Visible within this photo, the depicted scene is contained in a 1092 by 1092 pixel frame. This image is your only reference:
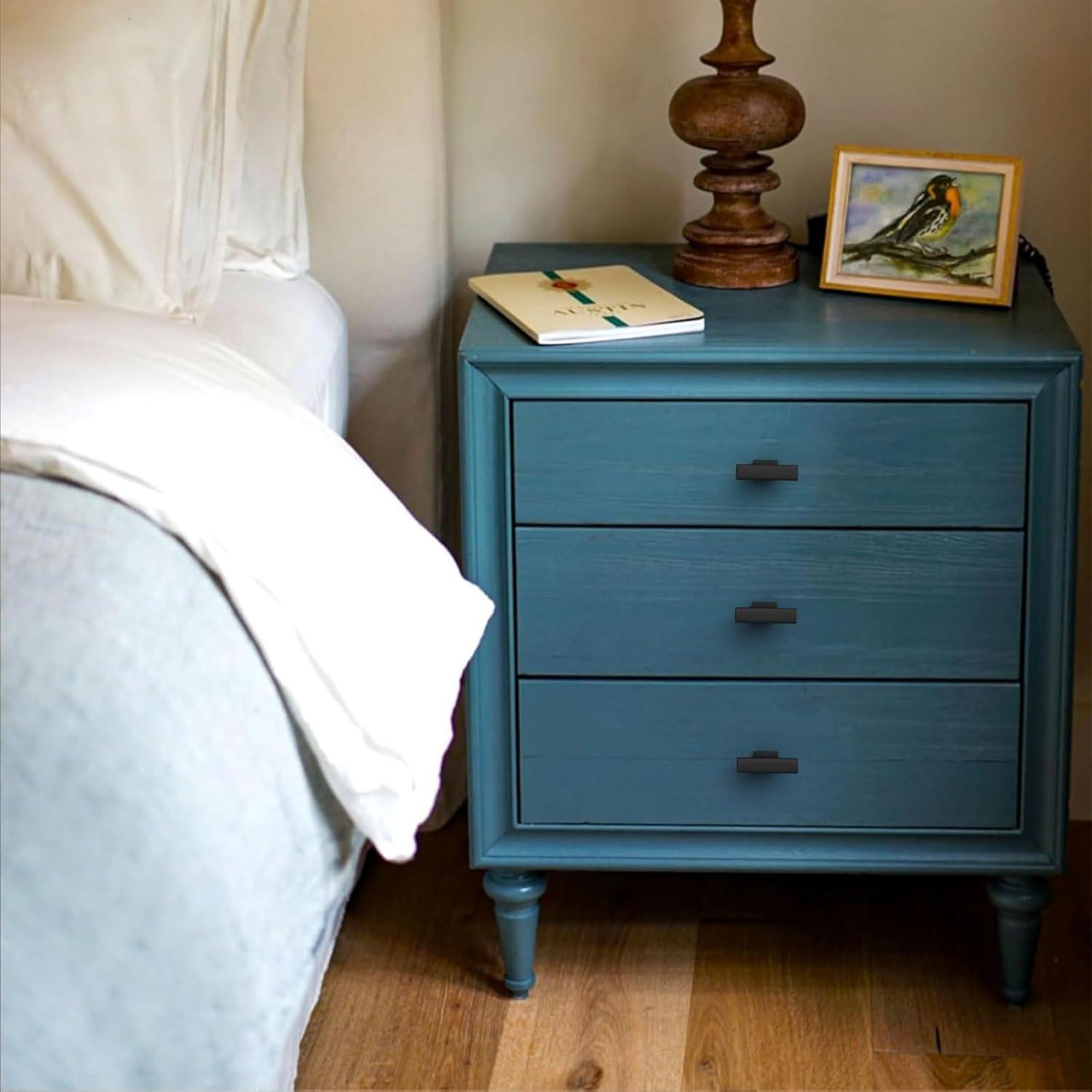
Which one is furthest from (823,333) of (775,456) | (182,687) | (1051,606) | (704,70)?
(182,687)

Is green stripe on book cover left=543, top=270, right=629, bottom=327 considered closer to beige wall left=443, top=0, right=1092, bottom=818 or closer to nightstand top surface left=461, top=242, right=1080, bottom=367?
nightstand top surface left=461, top=242, right=1080, bottom=367

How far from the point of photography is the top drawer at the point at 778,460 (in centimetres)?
153

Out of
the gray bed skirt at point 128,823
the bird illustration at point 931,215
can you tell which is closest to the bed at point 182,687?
the gray bed skirt at point 128,823

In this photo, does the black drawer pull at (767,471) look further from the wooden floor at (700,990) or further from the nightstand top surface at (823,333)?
the wooden floor at (700,990)

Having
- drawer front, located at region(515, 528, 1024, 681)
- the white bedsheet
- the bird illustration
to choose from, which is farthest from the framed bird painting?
the white bedsheet

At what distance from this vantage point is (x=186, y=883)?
3.22 ft

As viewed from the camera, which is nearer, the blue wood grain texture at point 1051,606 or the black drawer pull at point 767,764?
the blue wood grain texture at point 1051,606

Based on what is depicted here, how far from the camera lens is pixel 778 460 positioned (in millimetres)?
1543

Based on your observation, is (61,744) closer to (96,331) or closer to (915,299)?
(96,331)

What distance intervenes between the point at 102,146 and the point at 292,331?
0.27 m

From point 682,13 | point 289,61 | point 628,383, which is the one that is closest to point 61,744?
point 628,383

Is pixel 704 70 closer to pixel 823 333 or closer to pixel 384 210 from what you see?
pixel 384 210

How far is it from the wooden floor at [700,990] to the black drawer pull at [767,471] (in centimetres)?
59

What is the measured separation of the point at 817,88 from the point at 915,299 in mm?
370
